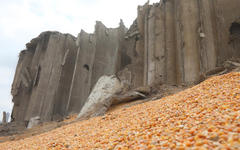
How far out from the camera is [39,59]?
62.5 feet

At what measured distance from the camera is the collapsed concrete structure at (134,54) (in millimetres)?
10258

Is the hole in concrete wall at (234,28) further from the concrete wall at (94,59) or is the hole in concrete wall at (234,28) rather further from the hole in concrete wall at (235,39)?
the concrete wall at (94,59)

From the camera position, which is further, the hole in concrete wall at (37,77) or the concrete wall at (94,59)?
the hole in concrete wall at (37,77)

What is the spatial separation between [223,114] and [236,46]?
9.21 metres

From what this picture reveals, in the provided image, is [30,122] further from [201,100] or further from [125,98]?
[201,100]

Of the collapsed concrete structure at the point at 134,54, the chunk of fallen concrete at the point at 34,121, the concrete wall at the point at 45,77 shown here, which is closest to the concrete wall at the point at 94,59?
the collapsed concrete structure at the point at 134,54

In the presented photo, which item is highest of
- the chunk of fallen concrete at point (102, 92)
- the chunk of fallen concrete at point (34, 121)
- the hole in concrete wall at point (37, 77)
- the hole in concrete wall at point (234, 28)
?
the hole in concrete wall at point (234, 28)

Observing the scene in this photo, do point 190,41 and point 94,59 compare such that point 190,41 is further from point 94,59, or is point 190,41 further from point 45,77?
point 45,77

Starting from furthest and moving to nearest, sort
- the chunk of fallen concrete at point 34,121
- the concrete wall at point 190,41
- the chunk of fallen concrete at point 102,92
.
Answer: the chunk of fallen concrete at point 34,121 < the concrete wall at point 190,41 < the chunk of fallen concrete at point 102,92

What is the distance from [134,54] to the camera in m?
15.0

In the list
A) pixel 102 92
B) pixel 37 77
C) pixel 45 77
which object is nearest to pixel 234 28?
pixel 102 92

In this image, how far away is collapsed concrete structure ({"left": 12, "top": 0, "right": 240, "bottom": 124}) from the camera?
10258 millimetres

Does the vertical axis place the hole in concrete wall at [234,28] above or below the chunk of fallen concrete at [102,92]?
above

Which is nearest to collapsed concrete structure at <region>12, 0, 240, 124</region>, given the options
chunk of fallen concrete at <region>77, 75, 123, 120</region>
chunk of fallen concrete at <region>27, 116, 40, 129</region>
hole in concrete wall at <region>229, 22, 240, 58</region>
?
hole in concrete wall at <region>229, 22, 240, 58</region>
